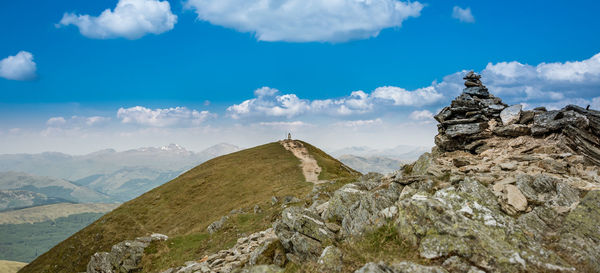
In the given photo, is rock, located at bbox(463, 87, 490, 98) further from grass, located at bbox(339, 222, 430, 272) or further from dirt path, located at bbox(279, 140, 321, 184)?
dirt path, located at bbox(279, 140, 321, 184)

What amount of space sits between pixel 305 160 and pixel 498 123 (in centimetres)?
5676

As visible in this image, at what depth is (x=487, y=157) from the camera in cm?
2648

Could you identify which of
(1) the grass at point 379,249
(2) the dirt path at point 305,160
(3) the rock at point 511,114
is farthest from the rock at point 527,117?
(2) the dirt path at point 305,160

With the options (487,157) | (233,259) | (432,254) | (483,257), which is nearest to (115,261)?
(233,259)

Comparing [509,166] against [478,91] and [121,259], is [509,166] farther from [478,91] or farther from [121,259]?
[121,259]

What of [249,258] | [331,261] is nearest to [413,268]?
[331,261]

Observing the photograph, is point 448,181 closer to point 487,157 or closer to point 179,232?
point 487,157

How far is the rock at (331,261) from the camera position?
44.9ft

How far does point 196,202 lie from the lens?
66.6 metres

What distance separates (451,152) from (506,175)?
40.1 ft

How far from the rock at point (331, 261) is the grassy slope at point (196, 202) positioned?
2198 cm

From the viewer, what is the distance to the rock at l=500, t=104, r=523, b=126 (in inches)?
1181

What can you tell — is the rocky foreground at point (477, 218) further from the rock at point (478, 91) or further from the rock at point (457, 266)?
the rock at point (478, 91)

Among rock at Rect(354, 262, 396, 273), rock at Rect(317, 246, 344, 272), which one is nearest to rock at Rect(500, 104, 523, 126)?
rock at Rect(354, 262, 396, 273)
